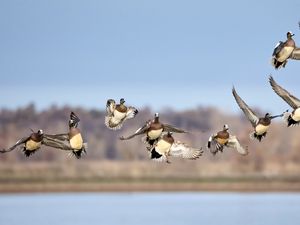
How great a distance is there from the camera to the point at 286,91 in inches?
719

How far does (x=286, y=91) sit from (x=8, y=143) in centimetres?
4842

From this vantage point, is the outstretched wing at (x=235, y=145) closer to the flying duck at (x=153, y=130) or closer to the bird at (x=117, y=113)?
the flying duck at (x=153, y=130)

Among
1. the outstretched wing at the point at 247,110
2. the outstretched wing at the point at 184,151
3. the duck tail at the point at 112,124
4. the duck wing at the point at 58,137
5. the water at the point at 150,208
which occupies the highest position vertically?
the outstretched wing at the point at 247,110

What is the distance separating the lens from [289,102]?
60.1 feet

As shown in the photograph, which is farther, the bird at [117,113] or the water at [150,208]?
the water at [150,208]

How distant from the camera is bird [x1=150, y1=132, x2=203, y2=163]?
18.4m

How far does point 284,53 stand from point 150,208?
31393mm

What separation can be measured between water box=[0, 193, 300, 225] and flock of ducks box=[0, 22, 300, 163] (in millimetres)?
20616

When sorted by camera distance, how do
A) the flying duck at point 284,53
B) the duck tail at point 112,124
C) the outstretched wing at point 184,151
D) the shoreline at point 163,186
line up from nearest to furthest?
the flying duck at point 284,53 → the duck tail at point 112,124 → the outstretched wing at point 184,151 → the shoreline at point 163,186

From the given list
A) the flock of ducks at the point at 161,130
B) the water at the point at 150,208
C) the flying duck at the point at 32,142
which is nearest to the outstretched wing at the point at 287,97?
the flock of ducks at the point at 161,130

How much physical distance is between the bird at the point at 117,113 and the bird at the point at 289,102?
2.25 m

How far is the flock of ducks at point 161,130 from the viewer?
17797 mm

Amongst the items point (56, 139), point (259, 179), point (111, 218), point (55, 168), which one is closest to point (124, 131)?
point (55, 168)

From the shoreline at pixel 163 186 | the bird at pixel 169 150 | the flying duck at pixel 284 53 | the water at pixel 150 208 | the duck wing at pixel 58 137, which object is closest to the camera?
the flying duck at pixel 284 53
